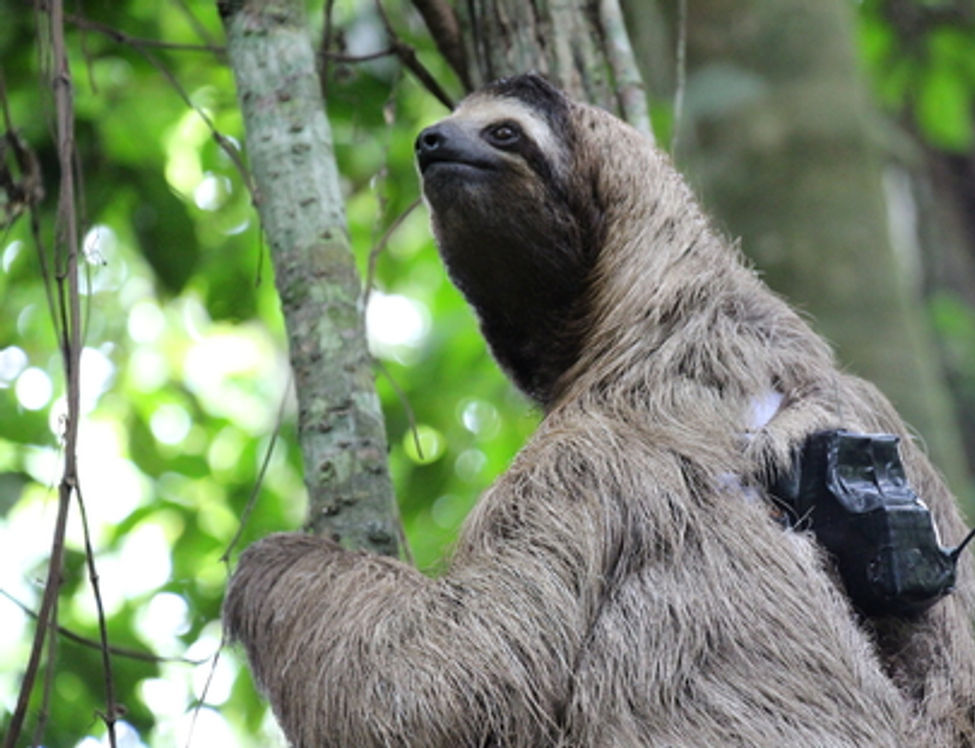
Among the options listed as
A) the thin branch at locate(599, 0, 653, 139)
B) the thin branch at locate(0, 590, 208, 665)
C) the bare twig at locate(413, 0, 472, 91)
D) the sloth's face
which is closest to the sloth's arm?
the thin branch at locate(0, 590, 208, 665)

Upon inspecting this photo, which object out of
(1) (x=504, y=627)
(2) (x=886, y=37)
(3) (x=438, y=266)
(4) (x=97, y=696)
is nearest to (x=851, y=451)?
(1) (x=504, y=627)

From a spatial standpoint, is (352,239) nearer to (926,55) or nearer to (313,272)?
(313,272)

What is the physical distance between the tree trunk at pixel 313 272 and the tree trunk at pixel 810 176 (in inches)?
160

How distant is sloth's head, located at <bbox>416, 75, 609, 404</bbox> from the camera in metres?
5.93

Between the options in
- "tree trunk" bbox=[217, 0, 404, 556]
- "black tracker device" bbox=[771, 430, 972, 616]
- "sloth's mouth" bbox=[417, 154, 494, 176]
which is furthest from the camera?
"sloth's mouth" bbox=[417, 154, 494, 176]

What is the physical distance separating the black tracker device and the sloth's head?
1463 mm

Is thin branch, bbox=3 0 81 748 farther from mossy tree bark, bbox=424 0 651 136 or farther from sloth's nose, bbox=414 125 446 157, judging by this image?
mossy tree bark, bbox=424 0 651 136

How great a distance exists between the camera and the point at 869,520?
4652 mm

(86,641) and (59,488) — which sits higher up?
(59,488)

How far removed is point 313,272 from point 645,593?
202 cm

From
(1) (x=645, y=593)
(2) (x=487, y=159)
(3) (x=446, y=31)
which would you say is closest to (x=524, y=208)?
(2) (x=487, y=159)

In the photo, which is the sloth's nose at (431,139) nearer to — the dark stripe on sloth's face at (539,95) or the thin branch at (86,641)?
the dark stripe on sloth's face at (539,95)

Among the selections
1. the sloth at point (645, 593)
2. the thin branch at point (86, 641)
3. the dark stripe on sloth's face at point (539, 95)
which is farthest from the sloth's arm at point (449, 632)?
the dark stripe on sloth's face at point (539, 95)

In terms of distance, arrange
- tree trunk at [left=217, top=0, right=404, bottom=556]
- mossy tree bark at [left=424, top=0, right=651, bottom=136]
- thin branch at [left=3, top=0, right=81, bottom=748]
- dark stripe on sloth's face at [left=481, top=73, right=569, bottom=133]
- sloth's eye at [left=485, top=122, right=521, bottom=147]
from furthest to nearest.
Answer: mossy tree bark at [left=424, top=0, right=651, bottom=136], dark stripe on sloth's face at [left=481, top=73, right=569, bottom=133], sloth's eye at [left=485, top=122, right=521, bottom=147], tree trunk at [left=217, top=0, right=404, bottom=556], thin branch at [left=3, top=0, right=81, bottom=748]
